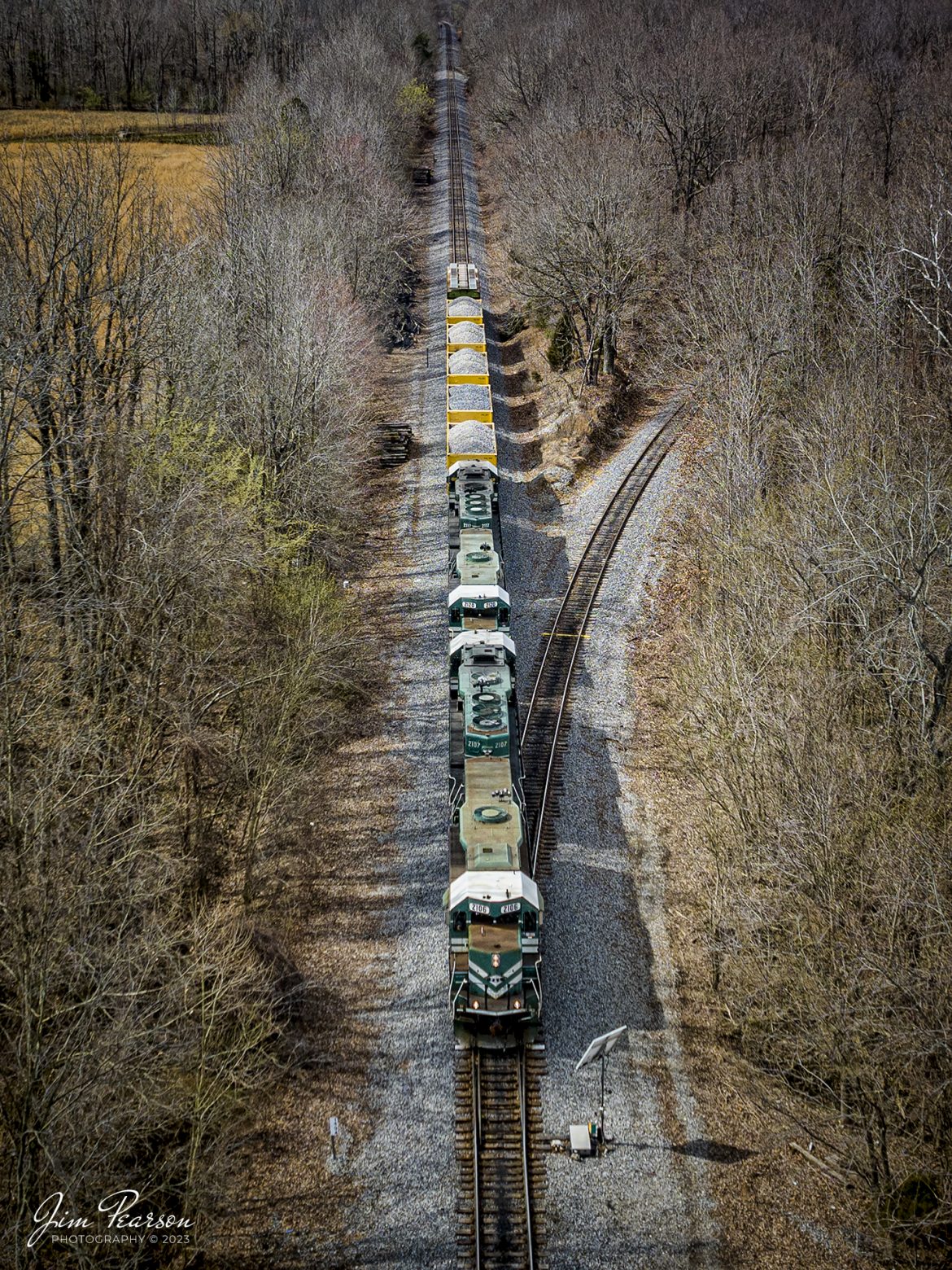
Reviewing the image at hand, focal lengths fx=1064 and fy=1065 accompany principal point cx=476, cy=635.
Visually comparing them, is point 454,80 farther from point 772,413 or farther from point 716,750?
point 716,750

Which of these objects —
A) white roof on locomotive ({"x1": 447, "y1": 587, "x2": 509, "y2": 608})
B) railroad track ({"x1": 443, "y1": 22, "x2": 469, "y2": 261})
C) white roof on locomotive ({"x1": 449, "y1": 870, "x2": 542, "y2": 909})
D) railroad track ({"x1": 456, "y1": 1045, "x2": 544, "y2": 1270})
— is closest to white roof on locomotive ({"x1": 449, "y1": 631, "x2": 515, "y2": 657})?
white roof on locomotive ({"x1": 447, "y1": 587, "x2": 509, "y2": 608})

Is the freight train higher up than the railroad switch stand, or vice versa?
the freight train

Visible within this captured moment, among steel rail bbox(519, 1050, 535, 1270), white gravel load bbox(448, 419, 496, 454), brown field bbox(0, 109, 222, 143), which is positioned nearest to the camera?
steel rail bbox(519, 1050, 535, 1270)

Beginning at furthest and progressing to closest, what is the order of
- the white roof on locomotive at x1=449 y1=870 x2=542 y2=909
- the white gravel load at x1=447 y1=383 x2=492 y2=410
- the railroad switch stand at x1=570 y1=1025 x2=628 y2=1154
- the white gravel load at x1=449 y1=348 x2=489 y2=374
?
the white gravel load at x1=449 y1=348 x2=489 y2=374, the white gravel load at x1=447 y1=383 x2=492 y2=410, the white roof on locomotive at x1=449 y1=870 x2=542 y2=909, the railroad switch stand at x1=570 y1=1025 x2=628 y2=1154

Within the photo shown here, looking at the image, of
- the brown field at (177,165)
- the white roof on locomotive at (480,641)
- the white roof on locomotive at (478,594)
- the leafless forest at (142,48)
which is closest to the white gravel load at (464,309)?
the brown field at (177,165)

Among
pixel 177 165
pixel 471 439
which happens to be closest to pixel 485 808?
pixel 471 439

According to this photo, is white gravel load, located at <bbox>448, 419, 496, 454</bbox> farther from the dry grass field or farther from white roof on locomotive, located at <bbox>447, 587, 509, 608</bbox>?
the dry grass field

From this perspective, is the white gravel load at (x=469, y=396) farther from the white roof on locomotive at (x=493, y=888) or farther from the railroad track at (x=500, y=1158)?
the railroad track at (x=500, y=1158)
